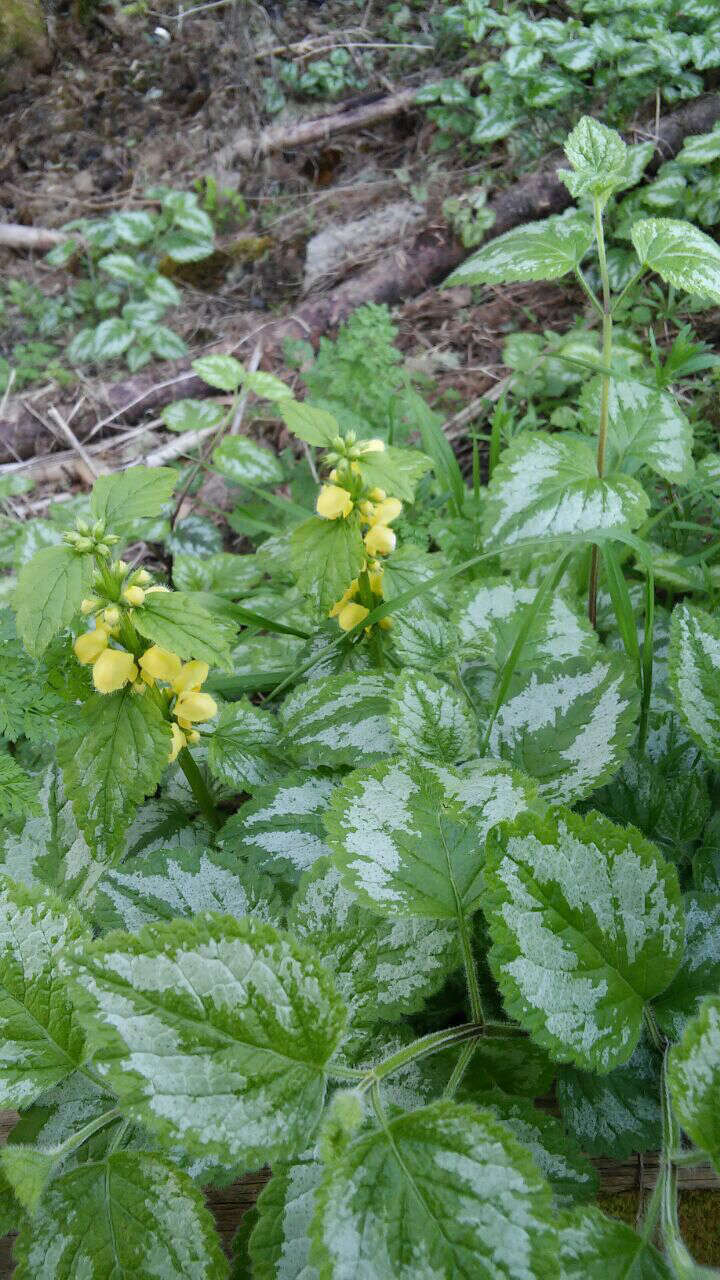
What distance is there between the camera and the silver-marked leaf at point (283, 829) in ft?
3.62

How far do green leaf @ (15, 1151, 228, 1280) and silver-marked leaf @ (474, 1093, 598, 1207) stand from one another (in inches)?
11.3

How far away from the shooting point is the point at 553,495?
4.33ft

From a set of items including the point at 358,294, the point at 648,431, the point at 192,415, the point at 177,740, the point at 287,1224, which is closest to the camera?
the point at 287,1224

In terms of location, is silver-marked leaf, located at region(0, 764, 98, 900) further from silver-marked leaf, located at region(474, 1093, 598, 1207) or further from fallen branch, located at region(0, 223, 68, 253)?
fallen branch, located at region(0, 223, 68, 253)

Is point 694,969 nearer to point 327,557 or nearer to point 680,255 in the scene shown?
point 327,557

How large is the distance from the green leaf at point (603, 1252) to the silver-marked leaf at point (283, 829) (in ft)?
1.71

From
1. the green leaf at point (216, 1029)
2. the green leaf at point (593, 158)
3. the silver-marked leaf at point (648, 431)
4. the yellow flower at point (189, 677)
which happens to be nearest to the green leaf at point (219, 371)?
the silver-marked leaf at point (648, 431)

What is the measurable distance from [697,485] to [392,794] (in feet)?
3.87

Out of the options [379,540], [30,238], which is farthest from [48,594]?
[30,238]

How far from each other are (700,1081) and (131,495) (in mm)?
884

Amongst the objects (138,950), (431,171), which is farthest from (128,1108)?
(431,171)

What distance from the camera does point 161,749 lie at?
1.05 m

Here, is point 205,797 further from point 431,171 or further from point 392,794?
point 431,171

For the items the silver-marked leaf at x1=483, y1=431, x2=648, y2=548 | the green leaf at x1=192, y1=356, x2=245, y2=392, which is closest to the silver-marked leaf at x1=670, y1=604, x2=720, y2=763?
the silver-marked leaf at x1=483, y1=431, x2=648, y2=548
